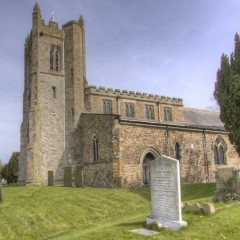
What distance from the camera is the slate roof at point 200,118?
39278 millimetres

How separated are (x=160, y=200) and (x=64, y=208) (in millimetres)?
6459

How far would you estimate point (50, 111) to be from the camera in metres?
30.2

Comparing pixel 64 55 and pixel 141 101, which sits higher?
pixel 64 55

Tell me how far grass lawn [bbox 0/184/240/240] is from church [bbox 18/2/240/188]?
4980mm

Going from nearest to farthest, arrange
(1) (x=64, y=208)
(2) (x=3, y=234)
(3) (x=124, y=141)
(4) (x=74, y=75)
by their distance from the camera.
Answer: (2) (x=3, y=234) → (1) (x=64, y=208) → (3) (x=124, y=141) → (4) (x=74, y=75)

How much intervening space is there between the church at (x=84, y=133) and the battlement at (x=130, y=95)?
4.8 inches

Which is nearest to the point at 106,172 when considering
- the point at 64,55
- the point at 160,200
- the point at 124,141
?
the point at 124,141

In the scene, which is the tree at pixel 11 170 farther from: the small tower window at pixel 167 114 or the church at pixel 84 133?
the small tower window at pixel 167 114

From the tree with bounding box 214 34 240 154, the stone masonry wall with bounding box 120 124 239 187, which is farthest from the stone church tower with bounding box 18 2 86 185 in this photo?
the tree with bounding box 214 34 240 154

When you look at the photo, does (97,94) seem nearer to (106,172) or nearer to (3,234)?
(106,172)

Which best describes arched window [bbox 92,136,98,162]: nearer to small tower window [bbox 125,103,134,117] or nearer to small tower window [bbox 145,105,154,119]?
small tower window [bbox 125,103,134,117]

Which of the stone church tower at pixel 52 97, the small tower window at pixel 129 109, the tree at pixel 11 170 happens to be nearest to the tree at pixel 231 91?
the stone church tower at pixel 52 97

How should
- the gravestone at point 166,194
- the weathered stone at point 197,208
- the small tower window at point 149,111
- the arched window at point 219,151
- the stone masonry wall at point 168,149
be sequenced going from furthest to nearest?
the small tower window at point 149,111 → the arched window at point 219,151 → the stone masonry wall at point 168,149 → the weathered stone at point 197,208 → the gravestone at point 166,194

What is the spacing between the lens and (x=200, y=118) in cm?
4088
